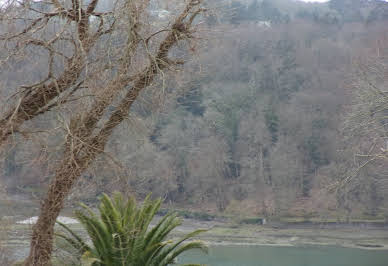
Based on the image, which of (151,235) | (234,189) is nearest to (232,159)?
(234,189)

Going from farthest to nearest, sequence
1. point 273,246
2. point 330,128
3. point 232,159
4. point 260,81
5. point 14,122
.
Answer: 1. point 260,81
2. point 232,159
3. point 330,128
4. point 273,246
5. point 14,122

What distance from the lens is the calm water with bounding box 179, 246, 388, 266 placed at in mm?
23281

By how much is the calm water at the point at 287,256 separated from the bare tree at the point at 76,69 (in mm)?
17388

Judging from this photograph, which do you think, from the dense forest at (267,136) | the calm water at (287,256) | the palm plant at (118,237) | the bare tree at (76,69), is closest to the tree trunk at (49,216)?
the bare tree at (76,69)

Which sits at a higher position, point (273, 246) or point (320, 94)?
point (320, 94)

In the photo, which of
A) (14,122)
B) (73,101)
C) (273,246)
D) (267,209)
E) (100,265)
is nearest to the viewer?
(14,122)

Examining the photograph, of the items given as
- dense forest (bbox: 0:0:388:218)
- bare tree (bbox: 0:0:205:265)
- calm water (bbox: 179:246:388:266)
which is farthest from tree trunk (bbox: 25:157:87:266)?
dense forest (bbox: 0:0:388:218)

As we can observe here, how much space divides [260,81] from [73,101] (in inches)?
1842

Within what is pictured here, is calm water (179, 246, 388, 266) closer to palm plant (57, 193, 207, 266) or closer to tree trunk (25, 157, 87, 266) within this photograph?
palm plant (57, 193, 207, 266)

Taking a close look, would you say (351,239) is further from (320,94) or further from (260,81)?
(260,81)

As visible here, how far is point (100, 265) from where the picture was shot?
6.56m

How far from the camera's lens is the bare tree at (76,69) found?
536cm

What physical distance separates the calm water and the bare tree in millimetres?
17388

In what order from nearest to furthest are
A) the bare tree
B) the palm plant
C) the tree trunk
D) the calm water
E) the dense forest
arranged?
1. the bare tree
2. the tree trunk
3. the palm plant
4. the calm water
5. the dense forest
